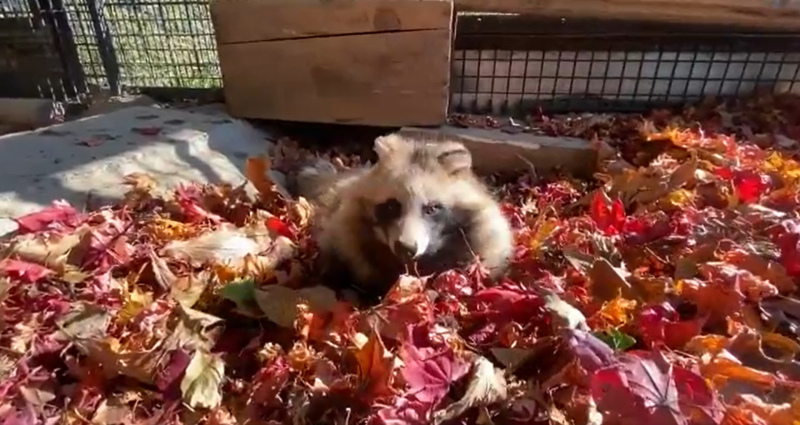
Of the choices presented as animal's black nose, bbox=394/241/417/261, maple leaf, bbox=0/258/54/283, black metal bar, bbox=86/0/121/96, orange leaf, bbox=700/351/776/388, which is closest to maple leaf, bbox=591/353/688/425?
orange leaf, bbox=700/351/776/388

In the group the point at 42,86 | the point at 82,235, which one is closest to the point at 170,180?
the point at 82,235

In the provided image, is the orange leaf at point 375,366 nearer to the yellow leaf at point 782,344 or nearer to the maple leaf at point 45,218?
the yellow leaf at point 782,344

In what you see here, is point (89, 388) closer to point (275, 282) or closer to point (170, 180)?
point (275, 282)

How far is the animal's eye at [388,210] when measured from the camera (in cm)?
231

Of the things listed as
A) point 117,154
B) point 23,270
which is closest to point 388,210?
point 23,270

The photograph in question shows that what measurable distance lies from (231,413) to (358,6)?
235 cm

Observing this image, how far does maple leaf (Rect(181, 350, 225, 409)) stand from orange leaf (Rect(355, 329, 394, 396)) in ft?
1.17

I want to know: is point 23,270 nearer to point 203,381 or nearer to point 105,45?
point 203,381

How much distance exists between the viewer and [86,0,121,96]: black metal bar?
13.9ft

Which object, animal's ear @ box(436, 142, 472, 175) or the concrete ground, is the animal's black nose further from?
the concrete ground

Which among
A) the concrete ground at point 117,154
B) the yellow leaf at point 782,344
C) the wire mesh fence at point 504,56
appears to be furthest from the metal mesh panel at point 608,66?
the yellow leaf at point 782,344

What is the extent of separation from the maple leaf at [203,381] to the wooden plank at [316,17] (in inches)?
85.6

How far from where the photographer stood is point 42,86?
14.8 feet

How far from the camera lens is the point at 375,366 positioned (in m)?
1.63
